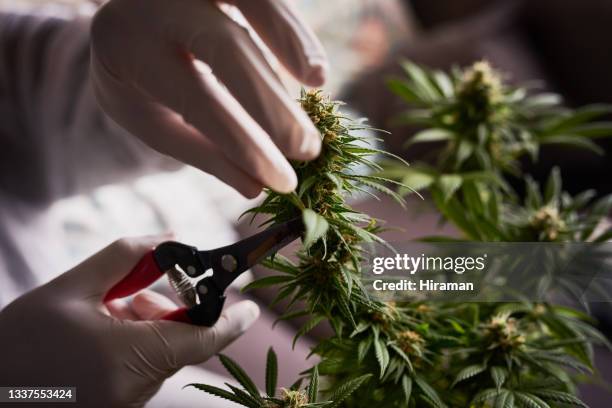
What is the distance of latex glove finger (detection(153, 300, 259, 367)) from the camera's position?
498mm

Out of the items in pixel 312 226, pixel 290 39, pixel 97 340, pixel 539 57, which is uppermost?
pixel 539 57

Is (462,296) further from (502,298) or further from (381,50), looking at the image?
(381,50)

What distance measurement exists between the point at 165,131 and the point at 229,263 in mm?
122

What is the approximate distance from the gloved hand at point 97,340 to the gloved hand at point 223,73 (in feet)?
0.49

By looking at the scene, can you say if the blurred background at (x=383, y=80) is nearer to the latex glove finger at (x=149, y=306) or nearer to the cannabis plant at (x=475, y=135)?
the cannabis plant at (x=475, y=135)

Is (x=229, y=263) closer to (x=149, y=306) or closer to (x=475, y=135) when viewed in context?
(x=149, y=306)

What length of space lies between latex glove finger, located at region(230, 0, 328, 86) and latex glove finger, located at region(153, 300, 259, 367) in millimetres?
236

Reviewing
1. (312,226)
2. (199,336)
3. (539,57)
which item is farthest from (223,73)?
(539,57)

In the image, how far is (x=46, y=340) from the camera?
521 mm

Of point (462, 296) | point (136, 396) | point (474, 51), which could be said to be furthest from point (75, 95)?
→ point (474, 51)

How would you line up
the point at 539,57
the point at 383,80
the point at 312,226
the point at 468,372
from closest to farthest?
the point at 312,226 < the point at 468,372 < the point at 383,80 < the point at 539,57

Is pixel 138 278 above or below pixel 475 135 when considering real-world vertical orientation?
below

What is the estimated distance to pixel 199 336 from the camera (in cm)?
51

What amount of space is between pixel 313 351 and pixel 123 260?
195 millimetres
